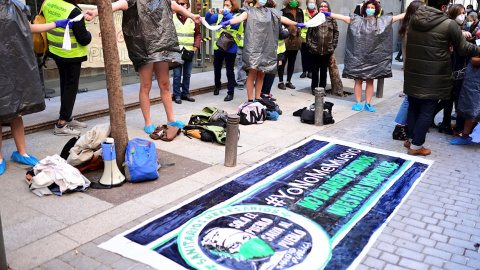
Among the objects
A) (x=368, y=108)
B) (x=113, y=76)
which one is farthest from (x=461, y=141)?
(x=113, y=76)

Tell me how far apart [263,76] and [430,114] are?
3322mm

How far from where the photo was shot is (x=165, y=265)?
3.64 metres

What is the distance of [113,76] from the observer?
16.9ft

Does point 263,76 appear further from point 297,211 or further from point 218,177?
point 297,211

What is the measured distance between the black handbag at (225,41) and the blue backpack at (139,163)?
4227 mm

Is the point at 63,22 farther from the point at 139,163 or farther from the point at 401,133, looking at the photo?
the point at 401,133

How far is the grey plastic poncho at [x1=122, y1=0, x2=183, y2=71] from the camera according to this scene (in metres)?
6.29

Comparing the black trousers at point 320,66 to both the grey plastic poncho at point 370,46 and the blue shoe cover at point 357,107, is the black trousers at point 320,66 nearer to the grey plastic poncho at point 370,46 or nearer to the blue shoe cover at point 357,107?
the grey plastic poncho at point 370,46

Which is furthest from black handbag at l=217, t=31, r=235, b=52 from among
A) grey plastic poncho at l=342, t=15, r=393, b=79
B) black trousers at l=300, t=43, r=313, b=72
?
black trousers at l=300, t=43, r=313, b=72

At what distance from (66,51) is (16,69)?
5.05 feet

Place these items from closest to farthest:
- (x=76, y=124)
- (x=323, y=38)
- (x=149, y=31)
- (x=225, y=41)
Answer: (x=149, y=31) → (x=76, y=124) → (x=225, y=41) → (x=323, y=38)

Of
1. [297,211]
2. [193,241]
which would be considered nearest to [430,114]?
[297,211]

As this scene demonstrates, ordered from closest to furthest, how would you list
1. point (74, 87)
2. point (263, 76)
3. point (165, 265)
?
point (165, 265) → point (74, 87) → point (263, 76)

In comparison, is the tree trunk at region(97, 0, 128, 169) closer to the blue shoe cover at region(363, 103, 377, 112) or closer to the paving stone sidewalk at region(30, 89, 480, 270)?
the paving stone sidewalk at region(30, 89, 480, 270)
